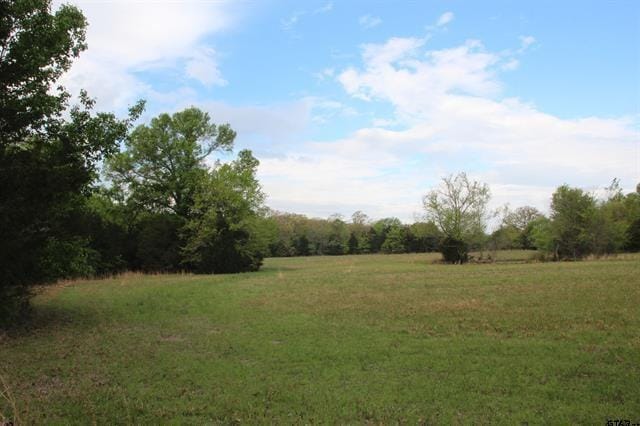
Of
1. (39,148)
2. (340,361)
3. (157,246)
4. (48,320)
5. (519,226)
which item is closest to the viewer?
(340,361)

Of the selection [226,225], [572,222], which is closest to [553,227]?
[572,222]

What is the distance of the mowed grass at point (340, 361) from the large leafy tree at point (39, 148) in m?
2.09

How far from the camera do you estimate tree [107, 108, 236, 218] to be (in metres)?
41.6

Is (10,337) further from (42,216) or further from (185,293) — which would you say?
(185,293)

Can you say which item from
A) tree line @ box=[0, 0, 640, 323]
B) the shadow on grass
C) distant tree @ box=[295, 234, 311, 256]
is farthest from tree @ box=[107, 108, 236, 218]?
distant tree @ box=[295, 234, 311, 256]

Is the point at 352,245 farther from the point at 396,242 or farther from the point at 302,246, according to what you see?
the point at 302,246

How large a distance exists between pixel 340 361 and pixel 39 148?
33.0 feet

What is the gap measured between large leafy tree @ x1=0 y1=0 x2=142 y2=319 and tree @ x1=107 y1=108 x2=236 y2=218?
27.0m

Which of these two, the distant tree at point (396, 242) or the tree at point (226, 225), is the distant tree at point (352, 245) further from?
the tree at point (226, 225)

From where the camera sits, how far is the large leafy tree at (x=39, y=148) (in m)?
10.7

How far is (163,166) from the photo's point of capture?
140ft

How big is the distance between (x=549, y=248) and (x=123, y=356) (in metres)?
46.0

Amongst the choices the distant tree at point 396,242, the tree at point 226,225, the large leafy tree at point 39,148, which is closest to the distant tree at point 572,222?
the tree at point 226,225

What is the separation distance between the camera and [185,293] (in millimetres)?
21422
